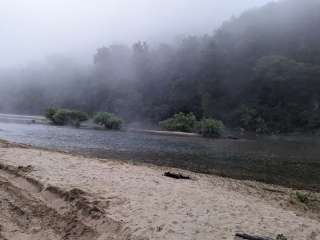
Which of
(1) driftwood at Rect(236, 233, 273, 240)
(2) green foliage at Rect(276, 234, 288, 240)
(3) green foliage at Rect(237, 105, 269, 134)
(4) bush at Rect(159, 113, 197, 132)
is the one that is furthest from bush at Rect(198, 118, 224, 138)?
(1) driftwood at Rect(236, 233, 273, 240)

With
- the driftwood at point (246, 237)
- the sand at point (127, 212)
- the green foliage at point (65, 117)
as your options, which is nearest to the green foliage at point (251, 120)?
the green foliage at point (65, 117)

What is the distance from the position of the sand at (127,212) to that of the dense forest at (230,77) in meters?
88.5

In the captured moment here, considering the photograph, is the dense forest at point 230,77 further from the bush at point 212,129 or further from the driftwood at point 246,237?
the driftwood at point 246,237

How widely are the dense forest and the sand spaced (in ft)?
290

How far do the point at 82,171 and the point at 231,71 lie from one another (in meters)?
110

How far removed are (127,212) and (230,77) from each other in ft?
378

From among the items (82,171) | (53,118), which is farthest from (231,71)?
(82,171)

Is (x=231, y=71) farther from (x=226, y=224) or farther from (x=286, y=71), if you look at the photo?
(x=226, y=224)

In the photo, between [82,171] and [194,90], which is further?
[194,90]

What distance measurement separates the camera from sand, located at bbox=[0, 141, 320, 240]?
11.1 m

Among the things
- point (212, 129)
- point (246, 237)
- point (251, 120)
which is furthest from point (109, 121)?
point (246, 237)

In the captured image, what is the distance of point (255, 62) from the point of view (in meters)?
121

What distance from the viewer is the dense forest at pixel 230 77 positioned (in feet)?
348

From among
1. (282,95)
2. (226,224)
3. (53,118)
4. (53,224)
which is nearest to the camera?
(226,224)
